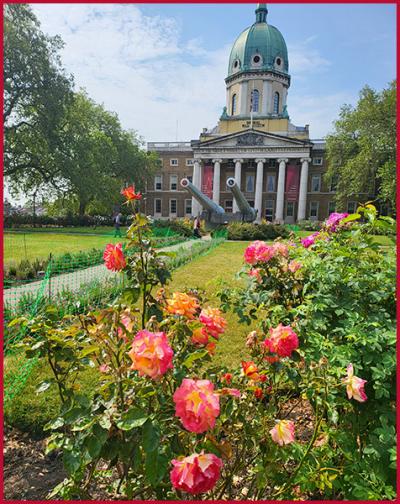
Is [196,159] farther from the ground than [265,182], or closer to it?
farther from the ground

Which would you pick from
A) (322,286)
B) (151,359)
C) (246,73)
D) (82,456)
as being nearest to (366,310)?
(322,286)

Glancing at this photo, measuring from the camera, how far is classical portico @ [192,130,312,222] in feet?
152

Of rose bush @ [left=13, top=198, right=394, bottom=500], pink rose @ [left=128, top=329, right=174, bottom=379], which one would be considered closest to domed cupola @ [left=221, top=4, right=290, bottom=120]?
rose bush @ [left=13, top=198, right=394, bottom=500]

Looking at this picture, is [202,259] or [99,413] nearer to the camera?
[99,413]

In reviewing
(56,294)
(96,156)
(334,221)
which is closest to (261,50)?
(96,156)

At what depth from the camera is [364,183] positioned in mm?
33094

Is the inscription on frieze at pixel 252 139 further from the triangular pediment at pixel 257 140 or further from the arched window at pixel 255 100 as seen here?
the arched window at pixel 255 100

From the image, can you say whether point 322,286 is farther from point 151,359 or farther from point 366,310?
point 151,359

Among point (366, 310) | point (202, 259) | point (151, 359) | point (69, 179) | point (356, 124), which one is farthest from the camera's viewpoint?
point (356, 124)

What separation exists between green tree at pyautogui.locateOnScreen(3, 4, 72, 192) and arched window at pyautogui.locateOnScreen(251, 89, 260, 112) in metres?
31.5

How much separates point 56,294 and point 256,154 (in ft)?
149

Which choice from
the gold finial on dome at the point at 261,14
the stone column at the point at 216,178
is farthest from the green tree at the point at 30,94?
the gold finial on dome at the point at 261,14

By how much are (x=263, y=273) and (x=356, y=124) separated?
3606 centimetres

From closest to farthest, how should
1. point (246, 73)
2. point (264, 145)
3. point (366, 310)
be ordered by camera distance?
point (366, 310)
point (264, 145)
point (246, 73)
